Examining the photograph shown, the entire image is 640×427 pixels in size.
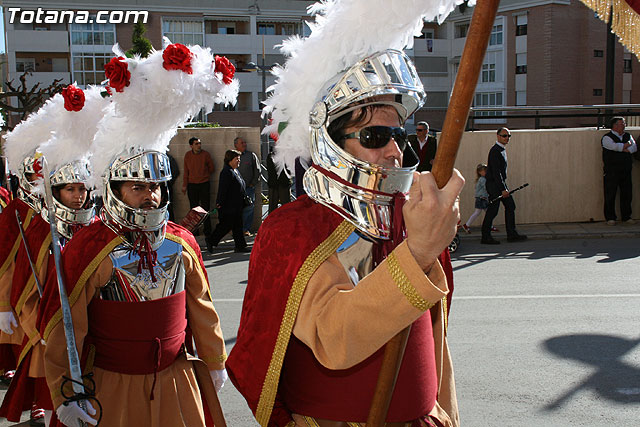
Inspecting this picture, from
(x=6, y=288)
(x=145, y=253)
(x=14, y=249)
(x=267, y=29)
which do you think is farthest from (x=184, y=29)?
(x=145, y=253)

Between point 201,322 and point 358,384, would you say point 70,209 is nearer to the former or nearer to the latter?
point 201,322

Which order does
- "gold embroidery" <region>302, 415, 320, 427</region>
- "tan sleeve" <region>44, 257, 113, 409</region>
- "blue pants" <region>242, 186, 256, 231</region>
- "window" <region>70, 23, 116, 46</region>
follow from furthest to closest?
"window" <region>70, 23, 116, 46</region> < "blue pants" <region>242, 186, 256, 231</region> < "tan sleeve" <region>44, 257, 113, 409</region> < "gold embroidery" <region>302, 415, 320, 427</region>

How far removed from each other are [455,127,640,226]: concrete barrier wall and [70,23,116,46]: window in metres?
36.2

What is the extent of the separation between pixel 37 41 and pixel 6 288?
4234 centimetres

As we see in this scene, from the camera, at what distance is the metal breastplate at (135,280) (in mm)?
3383

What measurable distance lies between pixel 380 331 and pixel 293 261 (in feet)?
1.38

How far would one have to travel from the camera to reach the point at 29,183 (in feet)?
17.8

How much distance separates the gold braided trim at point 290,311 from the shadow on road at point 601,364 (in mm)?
3175

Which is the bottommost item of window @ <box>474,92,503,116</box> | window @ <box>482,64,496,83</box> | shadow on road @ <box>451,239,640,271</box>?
shadow on road @ <box>451,239,640,271</box>

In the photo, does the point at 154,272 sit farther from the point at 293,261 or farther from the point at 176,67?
the point at 293,261

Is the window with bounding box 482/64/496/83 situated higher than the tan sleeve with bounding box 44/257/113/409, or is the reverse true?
the window with bounding box 482/64/496/83

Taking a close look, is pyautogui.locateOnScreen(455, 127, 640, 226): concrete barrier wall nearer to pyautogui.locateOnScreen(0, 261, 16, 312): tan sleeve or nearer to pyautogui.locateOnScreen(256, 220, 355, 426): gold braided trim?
pyautogui.locateOnScreen(0, 261, 16, 312): tan sleeve

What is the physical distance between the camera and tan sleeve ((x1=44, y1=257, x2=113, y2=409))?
3182mm

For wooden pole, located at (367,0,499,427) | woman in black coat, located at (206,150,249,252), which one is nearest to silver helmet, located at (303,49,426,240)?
wooden pole, located at (367,0,499,427)
